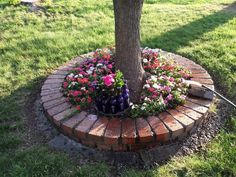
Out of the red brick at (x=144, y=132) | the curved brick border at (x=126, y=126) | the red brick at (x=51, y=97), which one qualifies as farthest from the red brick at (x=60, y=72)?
the red brick at (x=144, y=132)

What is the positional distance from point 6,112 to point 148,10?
3.21 m

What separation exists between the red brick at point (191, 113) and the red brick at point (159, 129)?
27 centimetres

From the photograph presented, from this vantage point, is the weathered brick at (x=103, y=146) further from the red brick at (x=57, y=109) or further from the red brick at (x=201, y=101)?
the red brick at (x=201, y=101)

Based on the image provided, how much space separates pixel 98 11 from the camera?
18.6ft

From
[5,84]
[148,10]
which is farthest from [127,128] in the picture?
[148,10]

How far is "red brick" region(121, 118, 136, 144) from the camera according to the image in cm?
276

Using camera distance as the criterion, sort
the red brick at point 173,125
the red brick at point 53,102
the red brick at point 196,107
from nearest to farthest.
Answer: the red brick at point 173,125 → the red brick at point 196,107 → the red brick at point 53,102

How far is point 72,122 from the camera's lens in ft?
9.68

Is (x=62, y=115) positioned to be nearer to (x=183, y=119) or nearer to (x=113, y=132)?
(x=113, y=132)

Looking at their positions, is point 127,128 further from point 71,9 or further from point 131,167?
point 71,9

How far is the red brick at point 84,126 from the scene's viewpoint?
285 cm

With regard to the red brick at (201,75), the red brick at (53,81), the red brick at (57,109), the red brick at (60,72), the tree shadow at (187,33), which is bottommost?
the red brick at (57,109)

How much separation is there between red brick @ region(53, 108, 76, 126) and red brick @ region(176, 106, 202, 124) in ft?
3.14

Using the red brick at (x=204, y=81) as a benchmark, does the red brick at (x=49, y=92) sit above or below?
below
